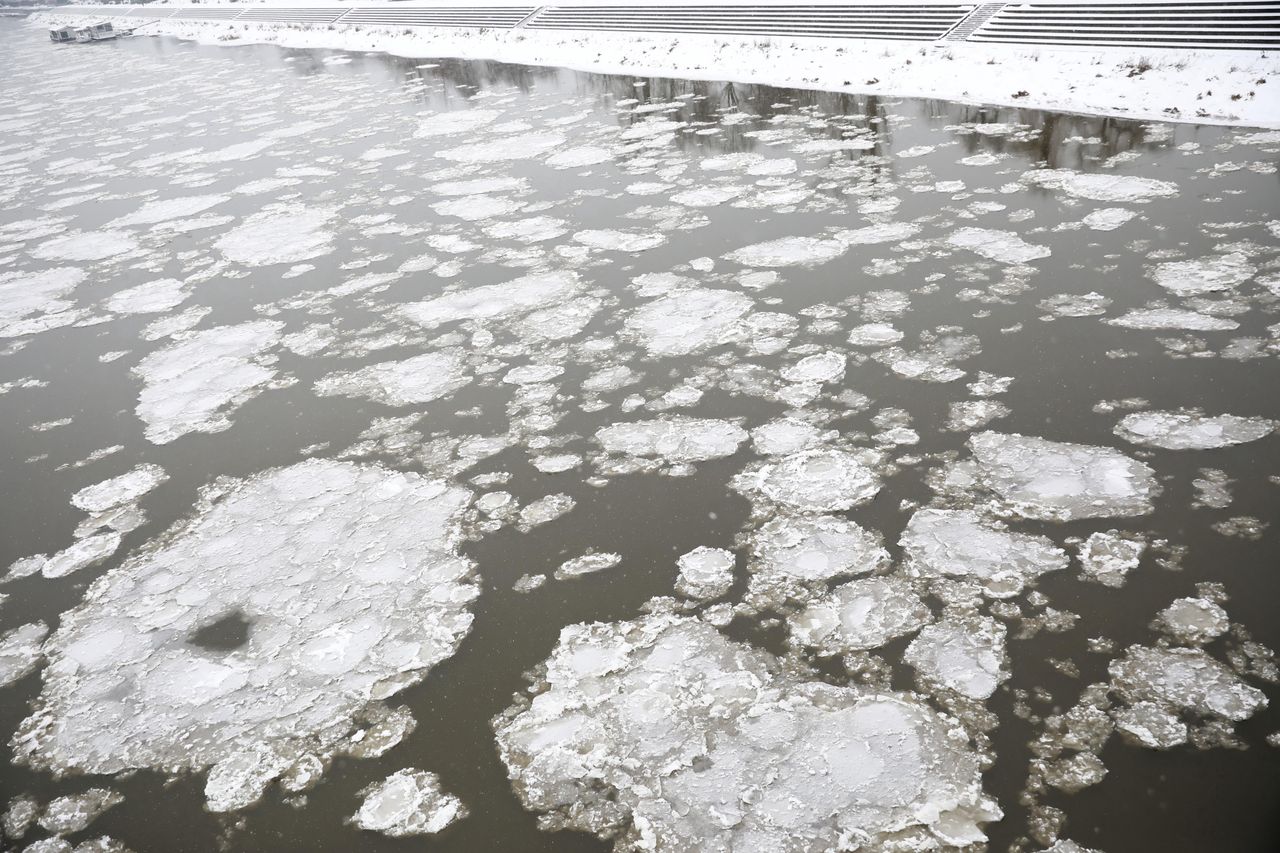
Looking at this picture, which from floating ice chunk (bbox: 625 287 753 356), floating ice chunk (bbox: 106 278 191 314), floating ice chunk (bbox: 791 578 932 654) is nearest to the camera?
floating ice chunk (bbox: 791 578 932 654)

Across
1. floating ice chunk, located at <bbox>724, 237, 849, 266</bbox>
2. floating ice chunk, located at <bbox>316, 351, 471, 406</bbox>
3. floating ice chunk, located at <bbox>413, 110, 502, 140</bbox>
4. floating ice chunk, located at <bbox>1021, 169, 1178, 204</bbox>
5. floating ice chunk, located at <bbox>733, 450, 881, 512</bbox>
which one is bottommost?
floating ice chunk, located at <bbox>733, 450, 881, 512</bbox>

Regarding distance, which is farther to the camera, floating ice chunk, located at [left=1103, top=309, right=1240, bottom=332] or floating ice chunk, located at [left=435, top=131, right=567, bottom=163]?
floating ice chunk, located at [left=435, top=131, right=567, bottom=163]

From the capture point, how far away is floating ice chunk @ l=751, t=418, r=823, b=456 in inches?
120

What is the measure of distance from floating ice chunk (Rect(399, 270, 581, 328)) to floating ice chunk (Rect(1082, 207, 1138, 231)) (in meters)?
2.94

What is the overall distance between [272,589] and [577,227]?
3438 mm

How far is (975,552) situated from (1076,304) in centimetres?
187

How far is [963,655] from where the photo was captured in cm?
216

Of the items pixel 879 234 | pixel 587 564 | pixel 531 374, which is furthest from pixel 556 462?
pixel 879 234

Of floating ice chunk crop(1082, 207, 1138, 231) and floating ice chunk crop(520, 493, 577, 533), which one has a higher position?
floating ice chunk crop(1082, 207, 1138, 231)

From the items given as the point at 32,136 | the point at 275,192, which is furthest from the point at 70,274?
the point at 32,136

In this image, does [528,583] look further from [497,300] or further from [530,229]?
[530,229]

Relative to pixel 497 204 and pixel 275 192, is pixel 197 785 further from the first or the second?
pixel 275 192

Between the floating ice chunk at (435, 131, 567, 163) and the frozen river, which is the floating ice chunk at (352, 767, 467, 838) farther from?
the floating ice chunk at (435, 131, 567, 163)

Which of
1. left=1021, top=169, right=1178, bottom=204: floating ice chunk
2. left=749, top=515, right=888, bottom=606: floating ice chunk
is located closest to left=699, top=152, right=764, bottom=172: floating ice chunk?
left=1021, top=169, right=1178, bottom=204: floating ice chunk
